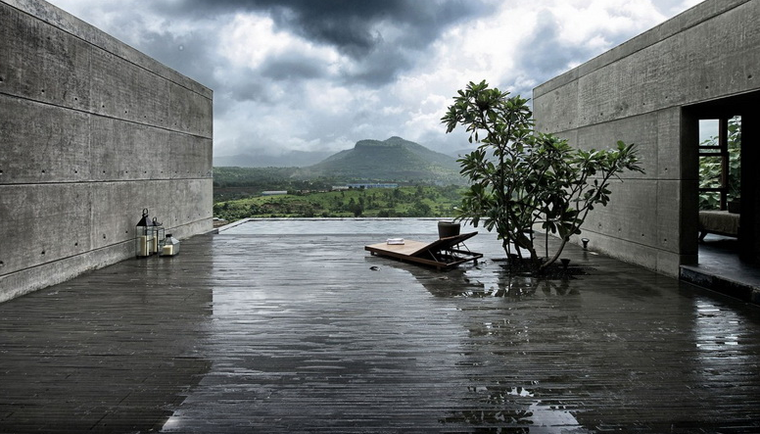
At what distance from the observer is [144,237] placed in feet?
24.1

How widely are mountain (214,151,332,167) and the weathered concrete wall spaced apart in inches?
391

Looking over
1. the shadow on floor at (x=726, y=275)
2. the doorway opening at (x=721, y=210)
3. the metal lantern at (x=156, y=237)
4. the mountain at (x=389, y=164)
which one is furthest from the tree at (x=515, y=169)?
the mountain at (x=389, y=164)

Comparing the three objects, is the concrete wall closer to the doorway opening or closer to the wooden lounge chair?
the wooden lounge chair

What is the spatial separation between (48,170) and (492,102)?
5.10 meters

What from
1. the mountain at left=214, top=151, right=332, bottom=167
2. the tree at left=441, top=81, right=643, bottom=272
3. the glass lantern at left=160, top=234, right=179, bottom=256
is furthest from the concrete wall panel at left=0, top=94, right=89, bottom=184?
the mountain at left=214, top=151, right=332, bottom=167

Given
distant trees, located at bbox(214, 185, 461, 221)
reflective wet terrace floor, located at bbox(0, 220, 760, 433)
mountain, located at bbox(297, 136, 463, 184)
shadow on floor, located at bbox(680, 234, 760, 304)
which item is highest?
mountain, located at bbox(297, 136, 463, 184)

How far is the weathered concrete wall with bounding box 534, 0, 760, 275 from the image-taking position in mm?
4977

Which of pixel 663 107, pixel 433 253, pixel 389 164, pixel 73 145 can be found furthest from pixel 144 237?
pixel 389 164

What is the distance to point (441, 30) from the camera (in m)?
18.4

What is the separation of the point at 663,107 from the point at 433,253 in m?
3.33

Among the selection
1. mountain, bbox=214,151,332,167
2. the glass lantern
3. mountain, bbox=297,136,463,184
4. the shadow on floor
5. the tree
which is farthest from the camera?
mountain, bbox=297,136,463,184

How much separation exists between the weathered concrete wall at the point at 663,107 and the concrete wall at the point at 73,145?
6.95m

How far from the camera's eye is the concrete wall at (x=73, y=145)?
16.1 ft

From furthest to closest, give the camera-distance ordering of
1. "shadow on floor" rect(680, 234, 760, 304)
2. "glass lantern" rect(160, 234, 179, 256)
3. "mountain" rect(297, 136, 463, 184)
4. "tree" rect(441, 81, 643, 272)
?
1. "mountain" rect(297, 136, 463, 184)
2. "glass lantern" rect(160, 234, 179, 256)
3. "tree" rect(441, 81, 643, 272)
4. "shadow on floor" rect(680, 234, 760, 304)
